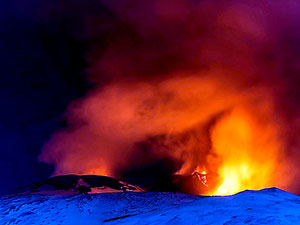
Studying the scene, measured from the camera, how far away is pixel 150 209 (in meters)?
4.55

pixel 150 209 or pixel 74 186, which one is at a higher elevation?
pixel 74 186

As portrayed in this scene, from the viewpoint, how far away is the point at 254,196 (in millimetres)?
4117

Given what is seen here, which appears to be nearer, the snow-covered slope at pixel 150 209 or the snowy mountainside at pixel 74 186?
the snow-covered slope at pixel 150 209

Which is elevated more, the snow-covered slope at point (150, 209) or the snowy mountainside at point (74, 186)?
the snowy mountainside at point (74, 186)

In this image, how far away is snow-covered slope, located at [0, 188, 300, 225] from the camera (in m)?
3.32

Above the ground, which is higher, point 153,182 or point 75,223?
point 153,182

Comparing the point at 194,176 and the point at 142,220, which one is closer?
the point at 142,220

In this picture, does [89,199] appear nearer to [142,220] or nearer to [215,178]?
[142,220]

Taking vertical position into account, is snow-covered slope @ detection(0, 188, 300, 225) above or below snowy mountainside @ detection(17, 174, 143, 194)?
below

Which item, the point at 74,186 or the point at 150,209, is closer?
the point at 150,209

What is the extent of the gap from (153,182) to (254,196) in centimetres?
1039

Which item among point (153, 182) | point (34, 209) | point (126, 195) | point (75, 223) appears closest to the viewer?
point (75, 223)

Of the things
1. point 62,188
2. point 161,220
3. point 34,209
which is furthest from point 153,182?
point 161,220

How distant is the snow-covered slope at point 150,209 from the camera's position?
3.32 metres
